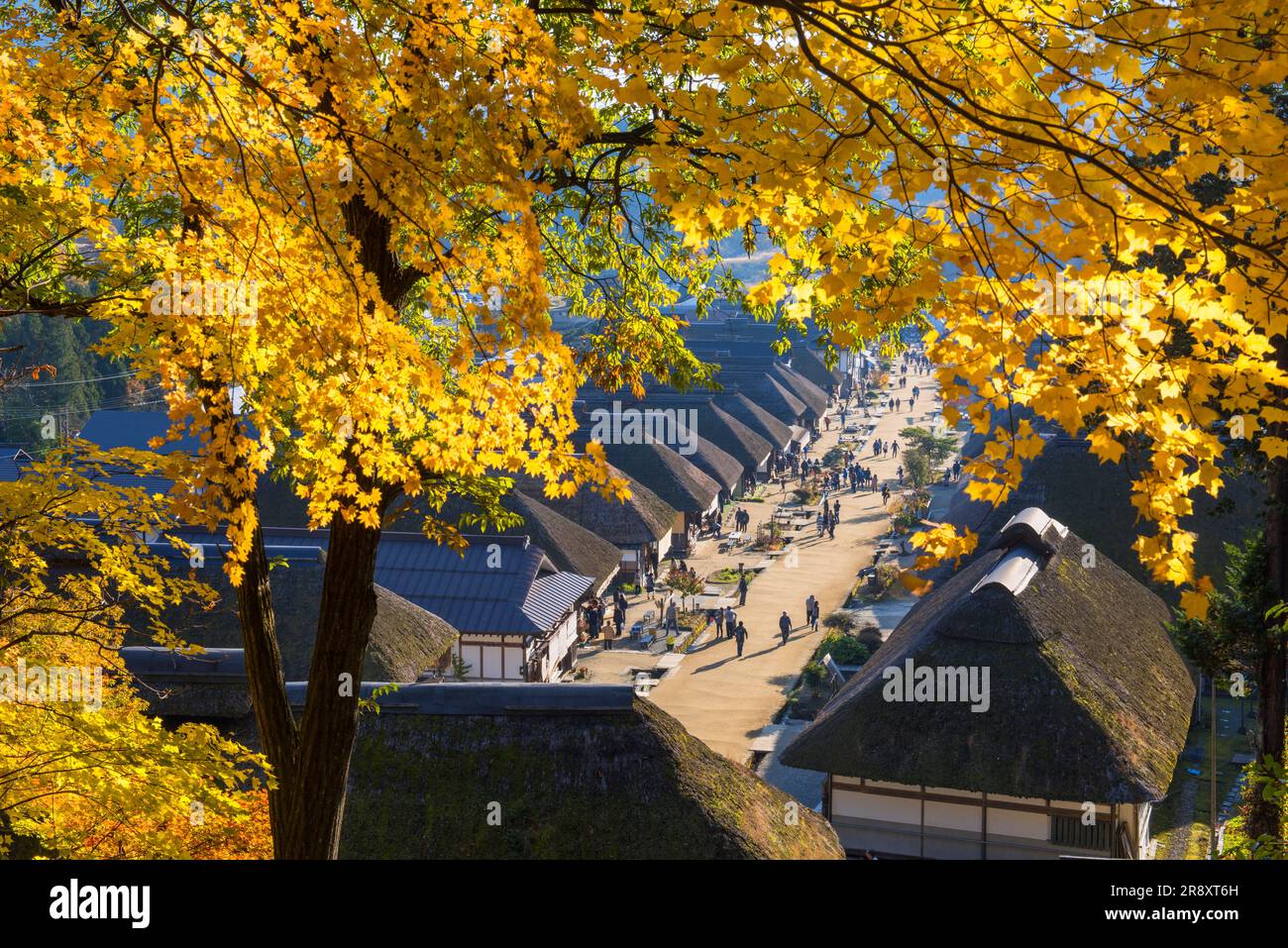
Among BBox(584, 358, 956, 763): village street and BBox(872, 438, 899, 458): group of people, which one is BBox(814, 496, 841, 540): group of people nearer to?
BBox(584, 358, 956, 763): village street

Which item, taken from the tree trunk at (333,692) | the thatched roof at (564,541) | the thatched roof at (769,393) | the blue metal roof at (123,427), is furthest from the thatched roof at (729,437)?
the tree trunk at (333,692)

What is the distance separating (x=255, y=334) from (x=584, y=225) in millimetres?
3488

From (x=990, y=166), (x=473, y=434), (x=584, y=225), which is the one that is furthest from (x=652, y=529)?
(x=990, y=166)

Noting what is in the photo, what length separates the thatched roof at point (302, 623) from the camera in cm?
1923

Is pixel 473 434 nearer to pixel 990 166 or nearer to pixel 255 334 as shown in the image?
pixel 255 334

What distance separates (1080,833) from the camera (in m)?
15.4

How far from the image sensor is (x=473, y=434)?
533 cm

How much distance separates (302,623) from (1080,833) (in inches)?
539

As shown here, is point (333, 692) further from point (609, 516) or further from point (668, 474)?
point (668, 474)

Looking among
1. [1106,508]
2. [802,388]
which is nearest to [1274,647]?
[1106,508]

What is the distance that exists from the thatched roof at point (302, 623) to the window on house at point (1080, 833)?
10.8 metres

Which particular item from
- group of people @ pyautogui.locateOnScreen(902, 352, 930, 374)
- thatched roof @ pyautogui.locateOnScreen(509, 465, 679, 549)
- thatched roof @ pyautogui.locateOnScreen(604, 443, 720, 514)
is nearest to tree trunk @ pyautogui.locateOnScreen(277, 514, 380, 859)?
thatched roof @ pyautogui.locateOnScreen(509, 465, 679, 549)

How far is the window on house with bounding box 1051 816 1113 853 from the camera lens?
15.3m
